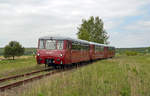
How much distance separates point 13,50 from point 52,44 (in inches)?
1759

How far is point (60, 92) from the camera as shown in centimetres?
671

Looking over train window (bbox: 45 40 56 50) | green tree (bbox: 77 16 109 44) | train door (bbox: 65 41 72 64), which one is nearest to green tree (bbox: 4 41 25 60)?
green tree (bbox: 77 16 109 44)

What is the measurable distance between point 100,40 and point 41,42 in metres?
41.1

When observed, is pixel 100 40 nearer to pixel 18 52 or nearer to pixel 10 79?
pixel 18 52

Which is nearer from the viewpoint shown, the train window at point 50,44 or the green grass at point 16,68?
the green grass at point 16,68

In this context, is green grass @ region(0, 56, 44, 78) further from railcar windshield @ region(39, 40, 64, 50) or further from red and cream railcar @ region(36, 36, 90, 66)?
railcar windshield @ region(39, 40, 64, 50)

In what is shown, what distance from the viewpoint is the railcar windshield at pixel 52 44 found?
53.5 feet

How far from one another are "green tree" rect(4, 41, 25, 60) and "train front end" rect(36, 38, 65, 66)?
43.9 m

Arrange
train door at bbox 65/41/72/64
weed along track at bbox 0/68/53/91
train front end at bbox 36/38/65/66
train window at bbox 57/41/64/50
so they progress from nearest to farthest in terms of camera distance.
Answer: weed along track at bbox 0/68/53/91, train front end at bbox 36/38/65/66, train window at bbox 57/41/64/50, train door at bbox 65/41/72/64

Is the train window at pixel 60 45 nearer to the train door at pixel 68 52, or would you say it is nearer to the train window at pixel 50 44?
the train window at pixel 50 44

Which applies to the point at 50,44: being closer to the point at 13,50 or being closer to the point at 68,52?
the point at 68,52

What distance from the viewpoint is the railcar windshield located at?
16.3 metres

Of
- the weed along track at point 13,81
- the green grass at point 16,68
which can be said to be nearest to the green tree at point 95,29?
the green grass at point 16,68

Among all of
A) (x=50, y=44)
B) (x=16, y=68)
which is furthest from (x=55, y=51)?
(x=16, y=68)
